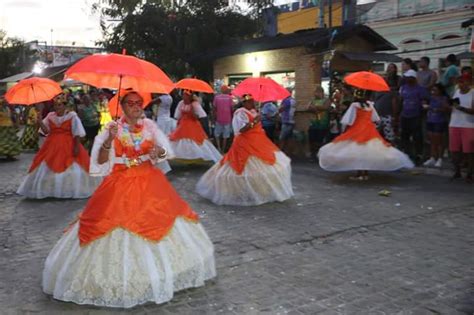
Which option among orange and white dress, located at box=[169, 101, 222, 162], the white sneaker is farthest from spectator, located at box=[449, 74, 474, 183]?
orange and white dress, located at box=[169, 101, 222, 162]

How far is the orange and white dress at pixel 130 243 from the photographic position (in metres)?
4.13

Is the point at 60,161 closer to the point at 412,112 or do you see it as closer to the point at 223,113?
the point at 223,113

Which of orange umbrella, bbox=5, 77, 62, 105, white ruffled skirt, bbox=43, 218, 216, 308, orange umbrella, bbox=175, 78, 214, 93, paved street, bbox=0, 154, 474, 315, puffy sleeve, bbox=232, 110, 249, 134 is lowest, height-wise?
paved street, bbox=0, 154, 474, 315

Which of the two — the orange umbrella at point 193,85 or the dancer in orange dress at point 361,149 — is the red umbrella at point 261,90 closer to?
the dancer in orange dress at point 361,149

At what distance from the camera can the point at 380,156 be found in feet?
32.5

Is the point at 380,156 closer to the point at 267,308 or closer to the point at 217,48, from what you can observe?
the point at 267,308

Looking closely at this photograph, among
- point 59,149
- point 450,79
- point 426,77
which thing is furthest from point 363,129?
point 59,149

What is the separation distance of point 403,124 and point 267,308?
8.72m

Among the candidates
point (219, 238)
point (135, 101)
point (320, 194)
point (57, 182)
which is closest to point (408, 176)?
point (320, 194)

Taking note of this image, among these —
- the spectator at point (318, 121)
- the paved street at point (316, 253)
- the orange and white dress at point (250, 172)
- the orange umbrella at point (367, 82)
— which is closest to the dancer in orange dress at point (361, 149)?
the orange umbrella at point (367, 82)

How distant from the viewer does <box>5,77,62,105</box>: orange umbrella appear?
802cm

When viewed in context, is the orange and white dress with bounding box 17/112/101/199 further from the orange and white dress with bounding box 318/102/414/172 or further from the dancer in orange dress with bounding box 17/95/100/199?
the orange and white dress with bounding box 318/102/414/172

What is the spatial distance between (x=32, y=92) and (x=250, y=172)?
3.61 m

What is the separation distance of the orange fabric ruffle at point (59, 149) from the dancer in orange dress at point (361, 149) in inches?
188
